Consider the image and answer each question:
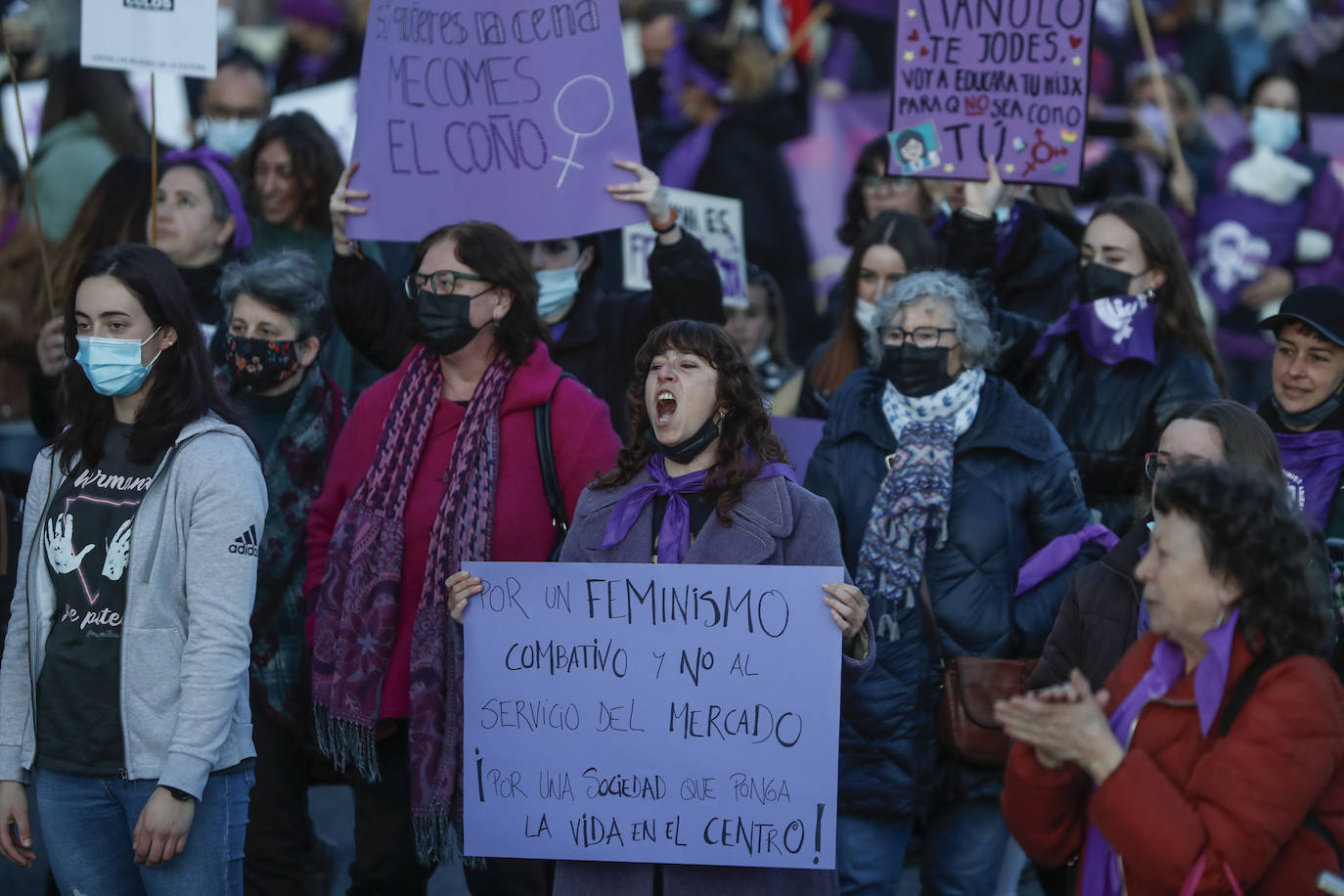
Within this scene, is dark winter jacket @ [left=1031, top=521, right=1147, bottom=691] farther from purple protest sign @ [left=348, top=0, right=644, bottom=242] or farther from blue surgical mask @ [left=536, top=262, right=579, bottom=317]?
blue surgical mask @ [left=536, top=262, right=579, bottom=317]

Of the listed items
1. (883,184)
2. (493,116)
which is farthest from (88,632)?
(883,184)

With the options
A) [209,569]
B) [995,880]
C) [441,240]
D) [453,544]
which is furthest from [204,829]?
[995,880]

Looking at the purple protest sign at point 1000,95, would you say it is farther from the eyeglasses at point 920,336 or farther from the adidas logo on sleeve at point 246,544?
the adidas logo on sleeve at point 246,544

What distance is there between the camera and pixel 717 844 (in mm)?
3848

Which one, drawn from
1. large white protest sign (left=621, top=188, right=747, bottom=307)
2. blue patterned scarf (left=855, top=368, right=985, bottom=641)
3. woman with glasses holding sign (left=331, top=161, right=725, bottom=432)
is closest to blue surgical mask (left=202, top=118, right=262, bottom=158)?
large white protest sign (left=621, top=188, right=747, bottom=307)

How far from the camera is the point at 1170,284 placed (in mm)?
5465

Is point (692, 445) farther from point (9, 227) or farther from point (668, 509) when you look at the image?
point (9, 227)

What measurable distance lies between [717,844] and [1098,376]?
7.68 feet

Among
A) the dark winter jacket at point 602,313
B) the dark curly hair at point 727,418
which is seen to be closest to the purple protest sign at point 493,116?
the dark winter jacket at point 602,313

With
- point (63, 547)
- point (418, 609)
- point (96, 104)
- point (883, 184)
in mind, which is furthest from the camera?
point (96, 104)

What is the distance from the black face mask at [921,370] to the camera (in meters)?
4.87

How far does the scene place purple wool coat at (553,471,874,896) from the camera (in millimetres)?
3912

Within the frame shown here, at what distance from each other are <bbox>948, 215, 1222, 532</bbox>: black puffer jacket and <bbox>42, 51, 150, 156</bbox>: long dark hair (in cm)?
470

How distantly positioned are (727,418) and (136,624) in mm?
1480
